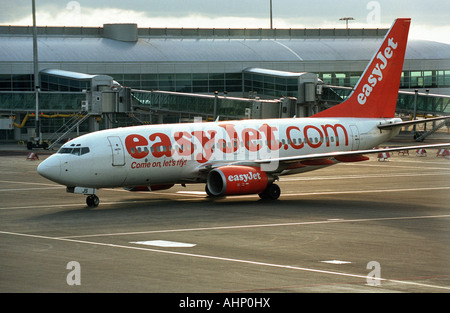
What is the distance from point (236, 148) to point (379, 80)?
11.8 metres

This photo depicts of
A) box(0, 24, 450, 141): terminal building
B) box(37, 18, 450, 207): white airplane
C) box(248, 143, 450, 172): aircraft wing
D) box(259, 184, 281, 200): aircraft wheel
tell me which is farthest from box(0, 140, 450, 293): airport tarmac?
box(0, 24, 450, 141): terminal building

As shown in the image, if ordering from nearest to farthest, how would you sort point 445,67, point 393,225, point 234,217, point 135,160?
point 393,225, point 234,217, point 135,160, point 445,67

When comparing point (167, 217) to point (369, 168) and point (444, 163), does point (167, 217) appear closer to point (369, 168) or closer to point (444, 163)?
point (369, 168)

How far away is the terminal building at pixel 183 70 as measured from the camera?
95125 mm

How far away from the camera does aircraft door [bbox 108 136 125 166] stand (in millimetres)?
40250

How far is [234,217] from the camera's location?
36688mm

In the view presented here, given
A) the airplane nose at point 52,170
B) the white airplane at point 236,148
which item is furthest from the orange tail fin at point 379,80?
the airplane nose at point 52,170

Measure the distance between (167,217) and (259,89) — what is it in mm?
79324

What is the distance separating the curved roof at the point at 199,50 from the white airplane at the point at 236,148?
66619 mm

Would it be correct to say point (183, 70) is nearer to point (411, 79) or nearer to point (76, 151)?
point (411, 79)

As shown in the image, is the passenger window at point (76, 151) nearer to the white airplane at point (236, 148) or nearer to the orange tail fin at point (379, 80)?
the white airplane at point (236, 148)

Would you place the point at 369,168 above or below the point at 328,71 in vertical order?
below

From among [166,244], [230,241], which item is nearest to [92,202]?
[166,244]

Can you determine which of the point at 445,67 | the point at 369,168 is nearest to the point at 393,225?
the point at 369,168
